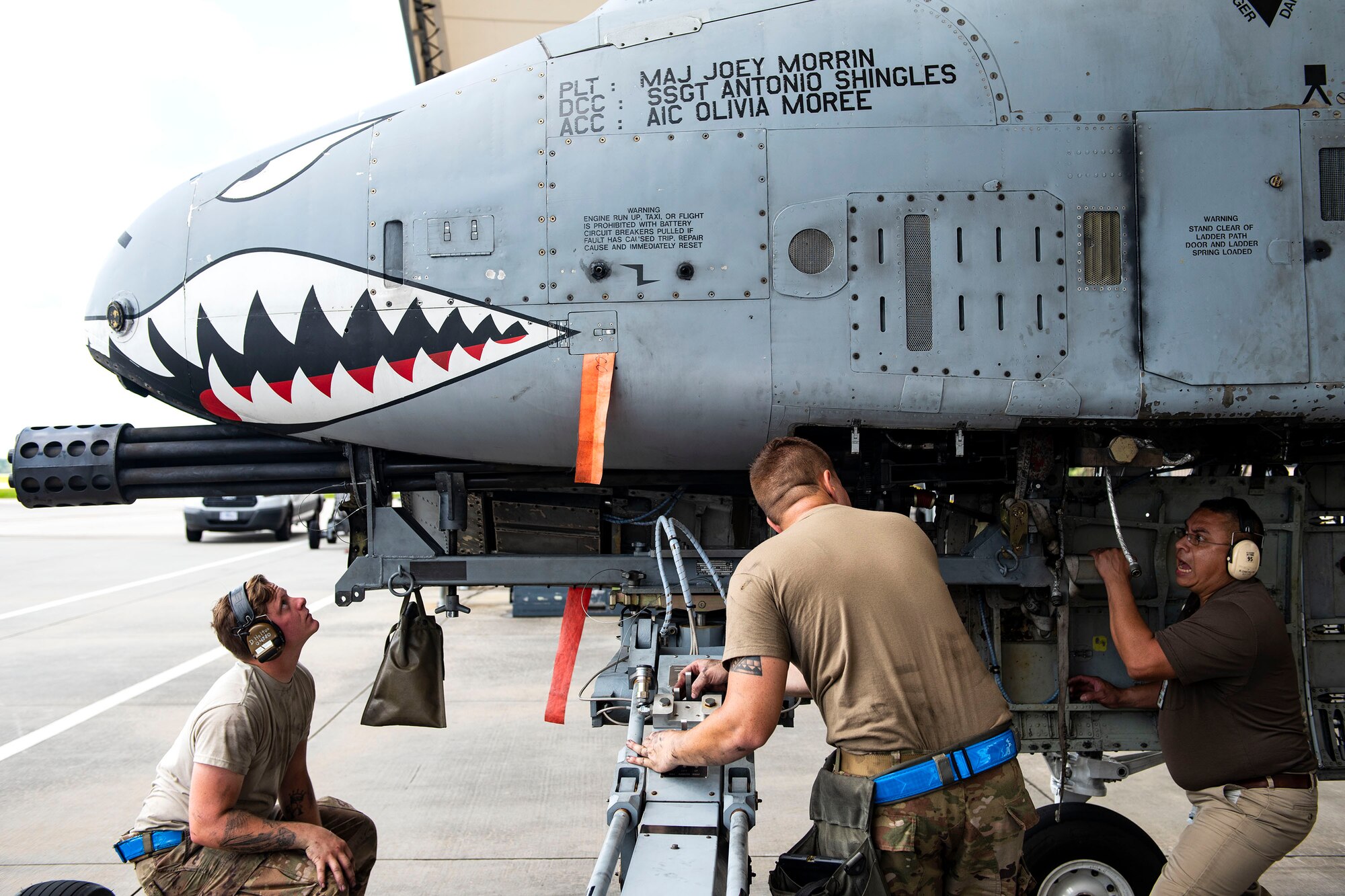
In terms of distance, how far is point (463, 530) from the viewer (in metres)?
4.02

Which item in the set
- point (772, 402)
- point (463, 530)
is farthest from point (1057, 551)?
point (463, 530)

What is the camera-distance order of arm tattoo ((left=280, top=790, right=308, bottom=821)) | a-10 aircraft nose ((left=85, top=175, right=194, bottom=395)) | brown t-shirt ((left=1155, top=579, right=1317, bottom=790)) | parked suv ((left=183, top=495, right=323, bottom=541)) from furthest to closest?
parked suv ((left=183, top=495, right=323, bottom=541)) → a-10 aircraft nose ((left=85, top=175, right=194, bottom=395)) → arm tattoo ((left=280, top=790, right=308, bottom=821)) → brown t-shirt ((left=1155, top=579, right=1317, bottom=790))

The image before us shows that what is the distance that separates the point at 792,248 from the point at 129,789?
491 cm

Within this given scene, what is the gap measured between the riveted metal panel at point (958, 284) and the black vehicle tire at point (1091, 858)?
1.75 m

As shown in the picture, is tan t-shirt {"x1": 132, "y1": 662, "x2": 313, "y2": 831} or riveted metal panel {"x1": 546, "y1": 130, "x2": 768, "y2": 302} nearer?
tan t-shirt {"x1": 132, "y1": 662, "x2": 313, "y2": 831}

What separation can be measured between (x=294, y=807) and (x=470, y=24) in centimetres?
1204

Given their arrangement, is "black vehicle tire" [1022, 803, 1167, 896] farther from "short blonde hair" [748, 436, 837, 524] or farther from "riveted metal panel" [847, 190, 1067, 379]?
"short blonde hair" [748, 436, 837, 524]

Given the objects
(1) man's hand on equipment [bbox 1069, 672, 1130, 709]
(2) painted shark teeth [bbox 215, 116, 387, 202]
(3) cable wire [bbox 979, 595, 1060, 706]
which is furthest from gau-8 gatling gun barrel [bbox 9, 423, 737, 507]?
(1) man's hand on equipment [bbox 1069, 672, 1130, 709]

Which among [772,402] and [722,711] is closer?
[722,711]

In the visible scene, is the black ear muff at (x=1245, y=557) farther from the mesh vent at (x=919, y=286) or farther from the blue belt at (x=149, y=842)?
the blue belt at (x=149, y=842)

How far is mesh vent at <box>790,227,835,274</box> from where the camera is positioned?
3350 mm

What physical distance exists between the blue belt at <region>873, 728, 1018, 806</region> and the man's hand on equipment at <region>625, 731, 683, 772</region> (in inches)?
20.5

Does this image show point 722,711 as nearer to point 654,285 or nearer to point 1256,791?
point 654,285

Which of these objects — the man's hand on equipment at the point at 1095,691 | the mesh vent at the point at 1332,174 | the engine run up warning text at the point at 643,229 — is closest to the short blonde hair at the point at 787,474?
the engine run up warning text at the point at 643,229
